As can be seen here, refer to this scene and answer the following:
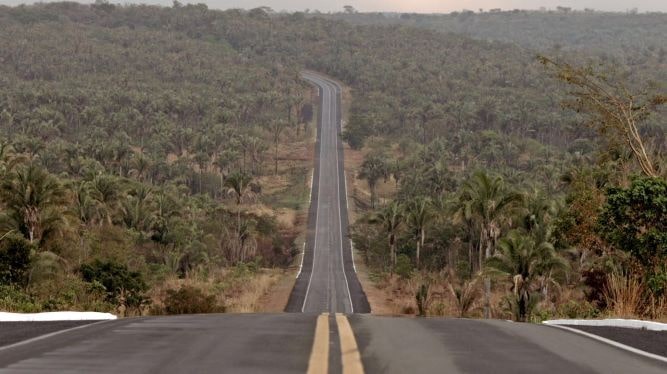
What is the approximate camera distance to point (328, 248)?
9938 cm

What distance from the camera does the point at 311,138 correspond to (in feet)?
557

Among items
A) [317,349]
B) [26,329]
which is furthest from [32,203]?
[317,349]

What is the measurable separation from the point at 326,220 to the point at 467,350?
104 metres

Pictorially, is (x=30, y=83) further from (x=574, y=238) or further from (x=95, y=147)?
(x=574, y=238)

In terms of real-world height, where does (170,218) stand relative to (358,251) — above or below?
above

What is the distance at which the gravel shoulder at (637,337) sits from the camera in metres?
9.71

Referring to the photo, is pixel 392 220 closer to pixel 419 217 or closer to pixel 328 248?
pixel 419 217

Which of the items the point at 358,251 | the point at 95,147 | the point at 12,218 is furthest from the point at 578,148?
the point at 12,218

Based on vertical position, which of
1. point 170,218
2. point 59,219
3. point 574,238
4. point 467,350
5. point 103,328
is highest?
point 467,350

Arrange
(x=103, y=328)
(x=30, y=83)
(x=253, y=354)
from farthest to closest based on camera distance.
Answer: (x=30, y=83), (x=103, y=328), (x=253, y=354)

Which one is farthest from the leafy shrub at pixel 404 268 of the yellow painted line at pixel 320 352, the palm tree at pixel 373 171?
the yellow painted line at pixel 320 352

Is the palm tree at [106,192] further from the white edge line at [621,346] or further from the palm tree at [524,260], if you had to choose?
the white edge line at [621,346]

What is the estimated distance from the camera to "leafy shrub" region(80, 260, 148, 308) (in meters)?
43.2

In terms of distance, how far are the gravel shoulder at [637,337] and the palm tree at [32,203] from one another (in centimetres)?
3980
